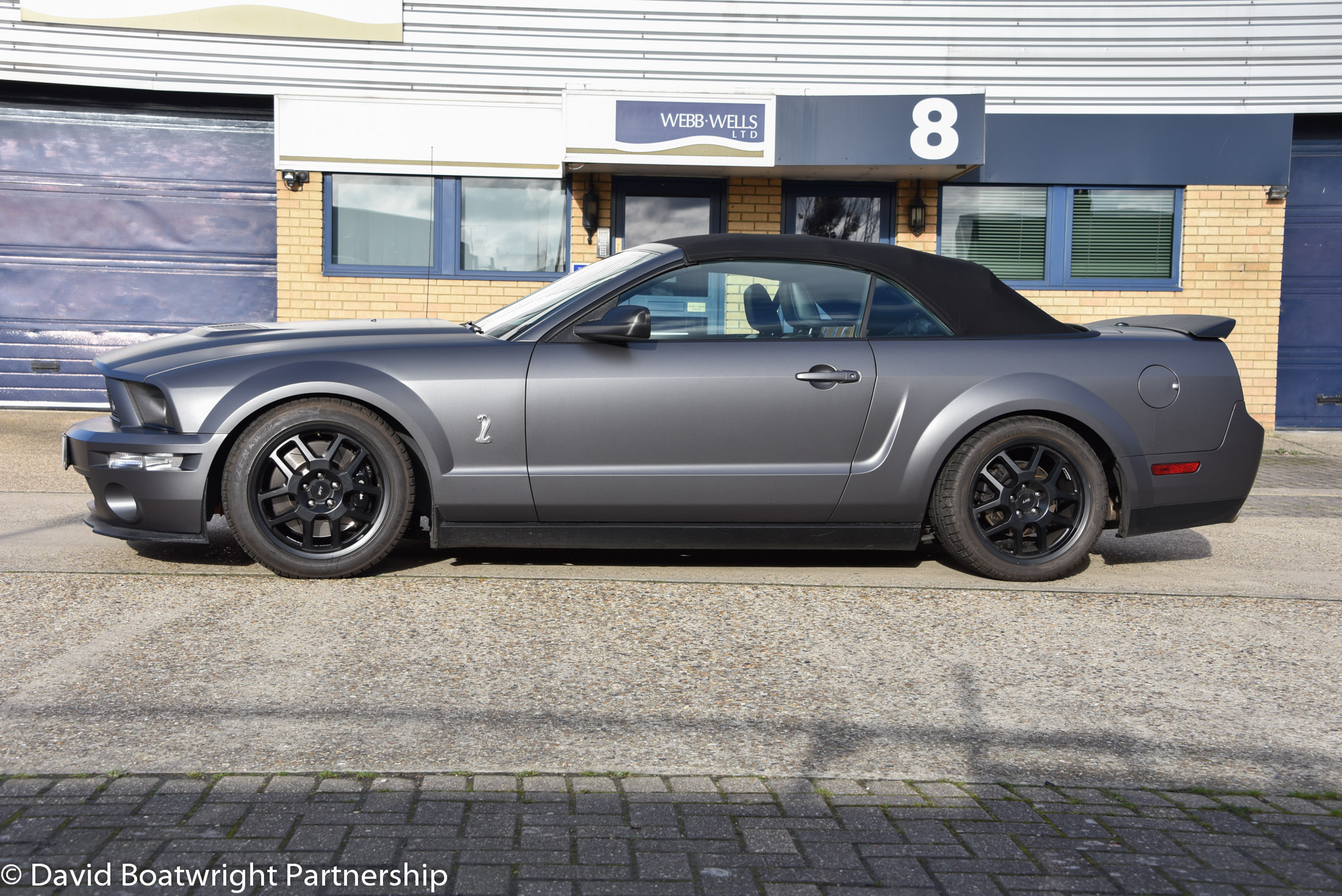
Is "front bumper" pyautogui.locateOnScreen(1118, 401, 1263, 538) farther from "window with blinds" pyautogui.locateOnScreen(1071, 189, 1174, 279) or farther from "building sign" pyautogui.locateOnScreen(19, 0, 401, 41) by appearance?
"building sign" pyautogui.locateOnScreen(19, 0, 401, 41)

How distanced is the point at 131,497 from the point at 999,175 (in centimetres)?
924

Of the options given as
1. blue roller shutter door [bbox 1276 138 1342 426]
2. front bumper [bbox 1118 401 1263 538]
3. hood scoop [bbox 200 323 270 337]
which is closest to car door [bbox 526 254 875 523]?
front bumper [bbox 1118 401 1263 538]

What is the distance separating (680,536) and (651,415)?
53 cm

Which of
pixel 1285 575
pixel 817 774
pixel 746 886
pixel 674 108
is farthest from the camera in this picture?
pixel 674 108

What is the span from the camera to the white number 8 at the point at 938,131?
35.5ft

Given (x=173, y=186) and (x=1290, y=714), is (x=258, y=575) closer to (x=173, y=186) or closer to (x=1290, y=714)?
(x=1290, y=714)

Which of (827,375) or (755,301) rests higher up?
(755,301)

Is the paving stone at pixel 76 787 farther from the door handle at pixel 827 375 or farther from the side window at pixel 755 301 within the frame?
the door handle at pixel 827 375

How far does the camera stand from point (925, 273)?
5207 millimetres

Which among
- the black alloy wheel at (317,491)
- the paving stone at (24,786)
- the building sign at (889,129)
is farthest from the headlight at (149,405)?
the building sign at (889,129)

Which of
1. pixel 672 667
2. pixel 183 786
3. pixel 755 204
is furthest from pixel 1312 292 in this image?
pixel 183 786

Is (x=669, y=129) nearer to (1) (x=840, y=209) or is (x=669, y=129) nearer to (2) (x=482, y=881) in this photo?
(1) (x=840, y=209)

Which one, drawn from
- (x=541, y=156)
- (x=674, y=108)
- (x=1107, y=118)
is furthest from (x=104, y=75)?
(x=1107, y=118)

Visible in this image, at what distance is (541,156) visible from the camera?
11.4m
